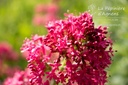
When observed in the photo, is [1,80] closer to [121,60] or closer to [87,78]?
[121,60]

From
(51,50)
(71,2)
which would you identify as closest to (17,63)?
(71,2)

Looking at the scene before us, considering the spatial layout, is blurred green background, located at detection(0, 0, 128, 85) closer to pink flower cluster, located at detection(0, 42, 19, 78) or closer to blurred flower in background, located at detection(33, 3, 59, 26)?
blurred flower in background, located at detection(33, 3, 59, 26)

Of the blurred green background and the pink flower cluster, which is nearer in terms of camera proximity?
the blurred green background

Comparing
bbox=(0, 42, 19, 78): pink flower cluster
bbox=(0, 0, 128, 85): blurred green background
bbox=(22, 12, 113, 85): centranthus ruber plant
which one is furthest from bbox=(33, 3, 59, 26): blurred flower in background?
Answer: bbox=(22, 12, 113, 85): centranthus ruber plant

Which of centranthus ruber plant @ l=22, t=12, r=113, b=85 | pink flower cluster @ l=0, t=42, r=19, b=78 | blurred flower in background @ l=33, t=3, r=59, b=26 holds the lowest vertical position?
centranthus ruber plant @ l=22, t=12, r=113, b=85

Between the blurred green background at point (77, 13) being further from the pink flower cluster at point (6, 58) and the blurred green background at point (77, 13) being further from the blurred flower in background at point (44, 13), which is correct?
the pink flower cluster at point (6, 58)
